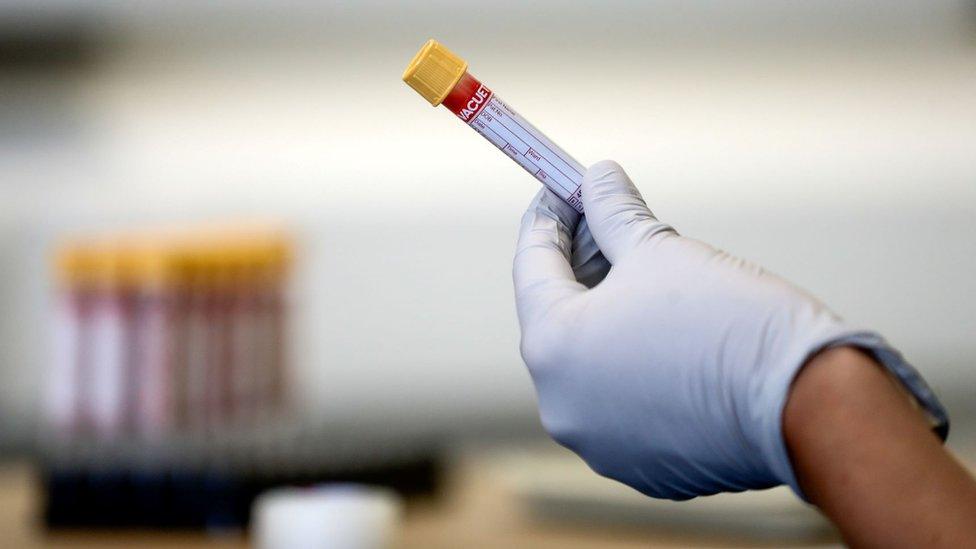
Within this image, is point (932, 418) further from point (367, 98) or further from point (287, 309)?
point (367, 98)

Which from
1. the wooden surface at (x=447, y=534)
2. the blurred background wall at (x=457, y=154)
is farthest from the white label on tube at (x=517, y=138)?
the blurred background wall at (x=457, y=154)

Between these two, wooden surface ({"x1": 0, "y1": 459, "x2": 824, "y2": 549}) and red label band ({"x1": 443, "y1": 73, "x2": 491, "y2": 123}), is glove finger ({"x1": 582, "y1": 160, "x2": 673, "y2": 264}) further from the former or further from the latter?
wooden surface ({"x1": 0, "y1": 459, "x2": 824, "y2": 549})

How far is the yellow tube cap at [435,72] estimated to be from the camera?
625 mm

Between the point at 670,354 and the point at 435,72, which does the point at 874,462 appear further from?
the point at 435,72

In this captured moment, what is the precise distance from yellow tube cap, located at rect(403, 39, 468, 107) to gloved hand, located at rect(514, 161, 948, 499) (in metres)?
0.11

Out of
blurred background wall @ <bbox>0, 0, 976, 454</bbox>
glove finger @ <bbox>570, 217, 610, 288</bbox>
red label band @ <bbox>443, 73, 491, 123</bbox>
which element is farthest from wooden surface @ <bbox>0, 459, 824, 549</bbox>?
blurred background wall @ <bbox>0, 0, 976, 454</bbox>

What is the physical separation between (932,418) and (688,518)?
0.79 meters

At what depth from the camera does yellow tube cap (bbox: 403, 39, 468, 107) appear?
62 cm

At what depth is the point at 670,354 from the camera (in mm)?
537

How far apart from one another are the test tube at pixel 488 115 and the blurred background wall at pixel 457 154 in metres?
1.55

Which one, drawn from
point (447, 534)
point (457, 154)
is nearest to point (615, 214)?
point (447, 534)

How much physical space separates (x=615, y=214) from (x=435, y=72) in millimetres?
138

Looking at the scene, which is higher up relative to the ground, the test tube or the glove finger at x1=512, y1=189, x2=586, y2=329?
the test tube

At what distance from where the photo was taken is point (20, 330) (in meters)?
2.41
